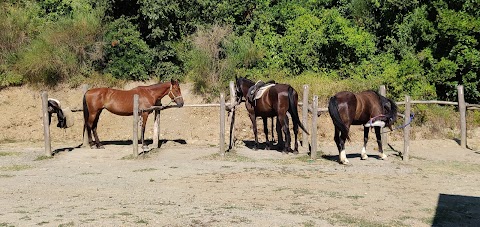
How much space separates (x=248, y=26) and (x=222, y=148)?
10.5m

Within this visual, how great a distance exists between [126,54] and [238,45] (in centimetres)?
470

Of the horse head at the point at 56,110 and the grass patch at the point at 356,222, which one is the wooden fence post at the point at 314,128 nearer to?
the grass patch at the point at 356,222

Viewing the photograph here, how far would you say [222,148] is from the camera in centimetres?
1467

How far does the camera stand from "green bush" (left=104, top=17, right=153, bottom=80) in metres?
Result: 22.4

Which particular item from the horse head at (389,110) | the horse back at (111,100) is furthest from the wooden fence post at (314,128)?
the horse back at (111,100)

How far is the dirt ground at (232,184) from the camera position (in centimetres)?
870

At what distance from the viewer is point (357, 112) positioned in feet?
44.9

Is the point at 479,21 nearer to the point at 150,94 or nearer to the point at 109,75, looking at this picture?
the point at 150,94

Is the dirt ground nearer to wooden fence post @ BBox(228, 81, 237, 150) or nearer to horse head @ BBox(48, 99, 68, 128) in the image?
wooden fence post @ BBox(228, 81, 237, 150)

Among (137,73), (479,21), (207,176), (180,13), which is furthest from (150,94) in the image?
(479,21)

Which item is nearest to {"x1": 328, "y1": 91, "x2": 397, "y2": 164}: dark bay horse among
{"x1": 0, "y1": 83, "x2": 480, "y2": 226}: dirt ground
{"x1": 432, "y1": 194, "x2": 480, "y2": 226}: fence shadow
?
{"x1": 0, "y1": 83, "x2": 480, "y2": 226}: dirt ground

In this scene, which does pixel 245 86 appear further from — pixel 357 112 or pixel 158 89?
pixel 357 112

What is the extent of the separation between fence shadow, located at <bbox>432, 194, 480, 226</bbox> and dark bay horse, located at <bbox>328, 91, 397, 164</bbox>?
3.39 meters

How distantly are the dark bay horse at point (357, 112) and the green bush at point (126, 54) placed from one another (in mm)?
11097
